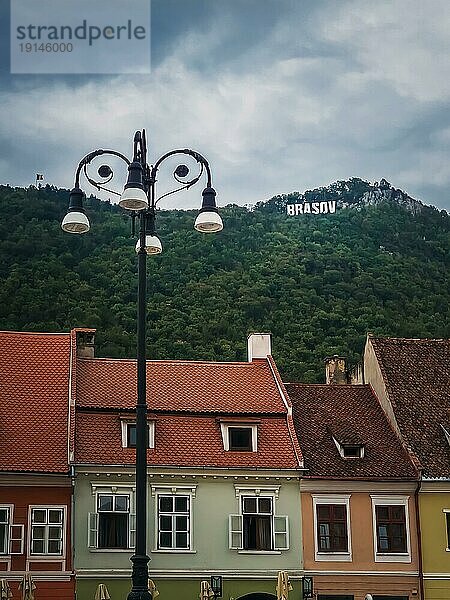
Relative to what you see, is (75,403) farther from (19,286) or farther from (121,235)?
(121,235)

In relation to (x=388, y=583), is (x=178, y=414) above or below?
above

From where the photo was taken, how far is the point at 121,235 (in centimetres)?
5616

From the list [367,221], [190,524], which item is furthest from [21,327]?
[367,221]

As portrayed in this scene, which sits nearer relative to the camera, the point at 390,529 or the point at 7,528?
the point at 7,528

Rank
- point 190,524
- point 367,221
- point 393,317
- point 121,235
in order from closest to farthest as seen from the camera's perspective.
Answer: point 190,524
point 393,317
point 121,235
point 367,221

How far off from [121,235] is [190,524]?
88.7 feet

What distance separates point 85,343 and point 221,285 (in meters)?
16.8

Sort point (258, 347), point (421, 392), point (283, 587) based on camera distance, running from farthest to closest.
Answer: point (258, 347) < point (421, 392) < point (283, 587)

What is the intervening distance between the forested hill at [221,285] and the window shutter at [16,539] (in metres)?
15.3

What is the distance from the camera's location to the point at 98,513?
31.0m

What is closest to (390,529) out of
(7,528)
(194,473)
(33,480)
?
(194,473)

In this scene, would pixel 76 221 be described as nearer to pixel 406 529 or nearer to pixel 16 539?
pixel 16 539

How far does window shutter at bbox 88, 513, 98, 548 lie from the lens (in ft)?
101

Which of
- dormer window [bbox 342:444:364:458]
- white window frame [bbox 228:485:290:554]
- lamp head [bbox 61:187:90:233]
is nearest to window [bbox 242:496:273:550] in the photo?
white window frame [bbox 228:485:290:554]
